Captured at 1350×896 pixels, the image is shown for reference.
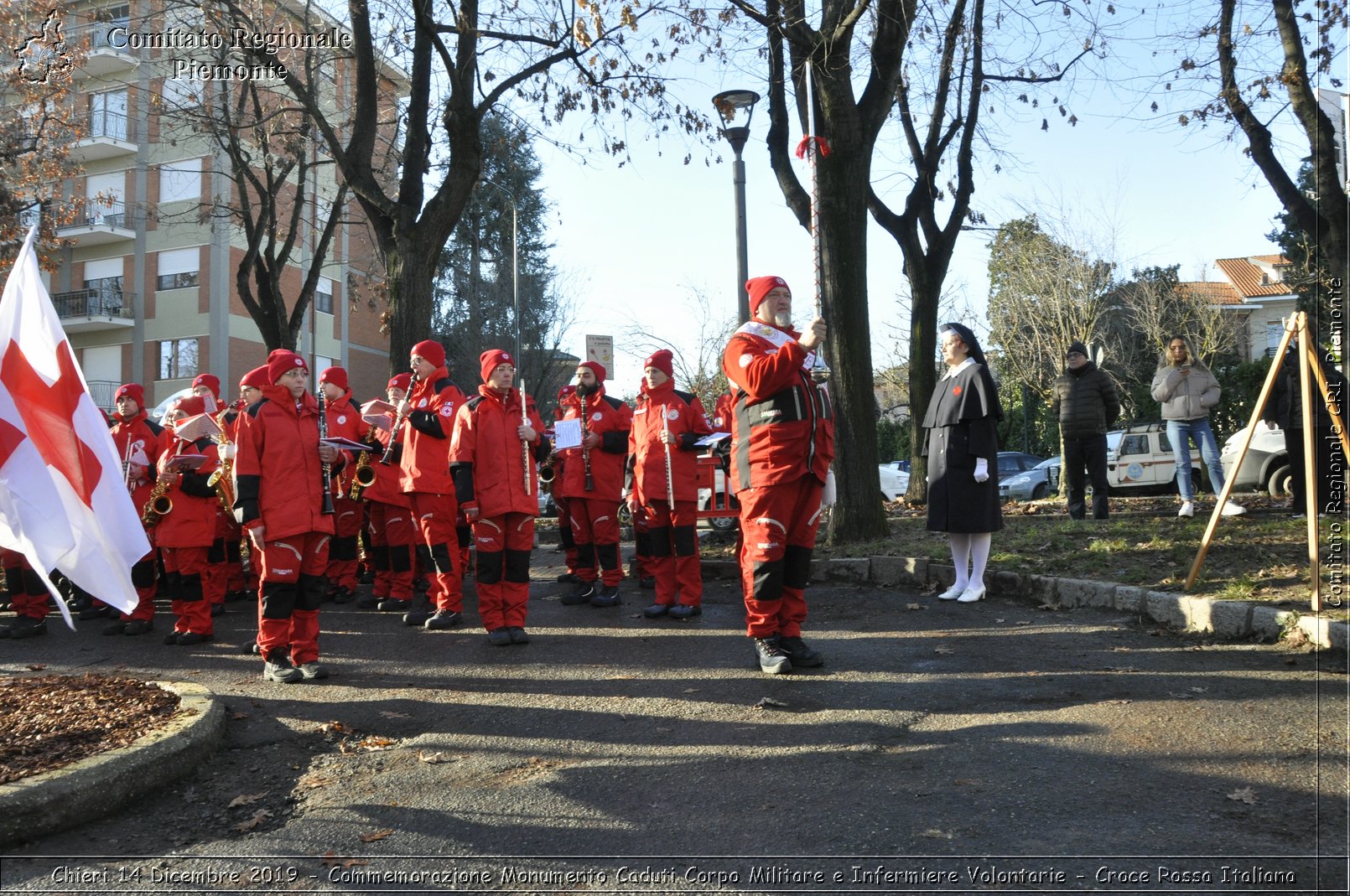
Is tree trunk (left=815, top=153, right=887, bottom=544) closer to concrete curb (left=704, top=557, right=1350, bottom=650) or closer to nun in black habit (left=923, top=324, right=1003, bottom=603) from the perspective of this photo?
concrete curb (left=704, top=557, right=1350, bottom=650)

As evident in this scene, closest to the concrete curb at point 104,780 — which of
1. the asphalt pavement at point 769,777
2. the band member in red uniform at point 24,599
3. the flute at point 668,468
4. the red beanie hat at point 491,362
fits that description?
the asphalt pavement at point 769,777

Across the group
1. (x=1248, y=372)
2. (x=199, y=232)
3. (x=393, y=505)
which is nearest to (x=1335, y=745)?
(x=393, y=505)

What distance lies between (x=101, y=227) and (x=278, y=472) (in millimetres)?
36205

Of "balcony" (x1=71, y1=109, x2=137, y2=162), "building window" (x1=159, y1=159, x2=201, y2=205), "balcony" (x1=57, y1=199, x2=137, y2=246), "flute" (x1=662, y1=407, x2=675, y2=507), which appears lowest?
"flute" (x1=662, y1=407, x2=675, y2=507)

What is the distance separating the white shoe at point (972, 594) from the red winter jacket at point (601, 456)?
3069 mm

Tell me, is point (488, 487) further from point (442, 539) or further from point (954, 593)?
point (954, 593)

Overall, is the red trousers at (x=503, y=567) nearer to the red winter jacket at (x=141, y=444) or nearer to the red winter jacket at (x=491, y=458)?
the red winter jacket at (x=491, y=458)

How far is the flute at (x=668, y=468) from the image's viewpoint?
328 inches

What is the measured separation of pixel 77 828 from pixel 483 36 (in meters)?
11.9

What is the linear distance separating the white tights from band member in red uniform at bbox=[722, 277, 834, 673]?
96.0 inches

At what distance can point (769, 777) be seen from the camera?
4.14 meters

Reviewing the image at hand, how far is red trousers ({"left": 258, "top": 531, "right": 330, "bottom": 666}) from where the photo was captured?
6469 mm

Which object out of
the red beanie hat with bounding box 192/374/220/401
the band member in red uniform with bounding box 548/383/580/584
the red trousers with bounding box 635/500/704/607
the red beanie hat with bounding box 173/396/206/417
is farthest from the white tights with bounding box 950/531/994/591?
the red beanie hat with bounding box 192/374/220/401

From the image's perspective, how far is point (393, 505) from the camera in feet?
30.6
